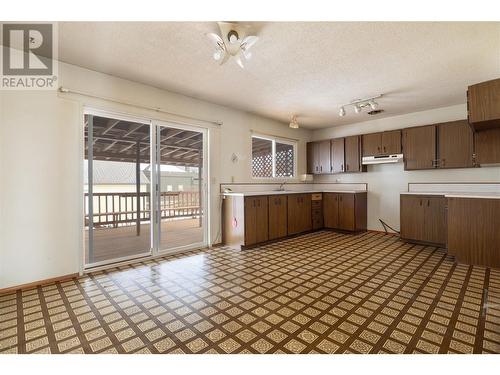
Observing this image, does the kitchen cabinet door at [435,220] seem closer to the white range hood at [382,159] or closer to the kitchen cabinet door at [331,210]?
the white range hood at [382,159]

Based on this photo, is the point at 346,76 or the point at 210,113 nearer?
the point at 346,76

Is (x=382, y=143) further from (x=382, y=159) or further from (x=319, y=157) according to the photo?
(x=319, y=157)

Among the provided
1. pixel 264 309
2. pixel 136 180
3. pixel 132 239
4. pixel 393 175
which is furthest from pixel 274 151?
pixel 264 309

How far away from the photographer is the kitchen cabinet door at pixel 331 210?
5492mm

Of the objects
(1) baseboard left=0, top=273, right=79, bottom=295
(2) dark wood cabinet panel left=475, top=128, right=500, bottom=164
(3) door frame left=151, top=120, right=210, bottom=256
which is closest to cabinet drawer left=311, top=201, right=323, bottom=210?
(3) door frame left=151, top=120, right=210, bottom=256

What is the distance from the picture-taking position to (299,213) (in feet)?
16.9

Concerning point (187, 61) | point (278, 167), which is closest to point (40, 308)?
point (187, 61)

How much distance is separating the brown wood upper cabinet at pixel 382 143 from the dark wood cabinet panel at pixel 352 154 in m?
0.15

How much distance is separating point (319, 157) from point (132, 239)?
4.54 m

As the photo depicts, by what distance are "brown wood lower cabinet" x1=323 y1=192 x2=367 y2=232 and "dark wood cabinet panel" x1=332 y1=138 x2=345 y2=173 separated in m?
0.69

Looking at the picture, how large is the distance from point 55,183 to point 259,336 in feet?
9.09

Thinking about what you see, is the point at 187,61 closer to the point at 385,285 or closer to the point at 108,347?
the point at 108,347

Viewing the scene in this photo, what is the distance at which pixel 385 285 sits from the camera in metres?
2.62

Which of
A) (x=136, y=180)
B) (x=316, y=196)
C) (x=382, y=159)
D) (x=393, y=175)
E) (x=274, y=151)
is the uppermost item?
(x=274, y=151)
